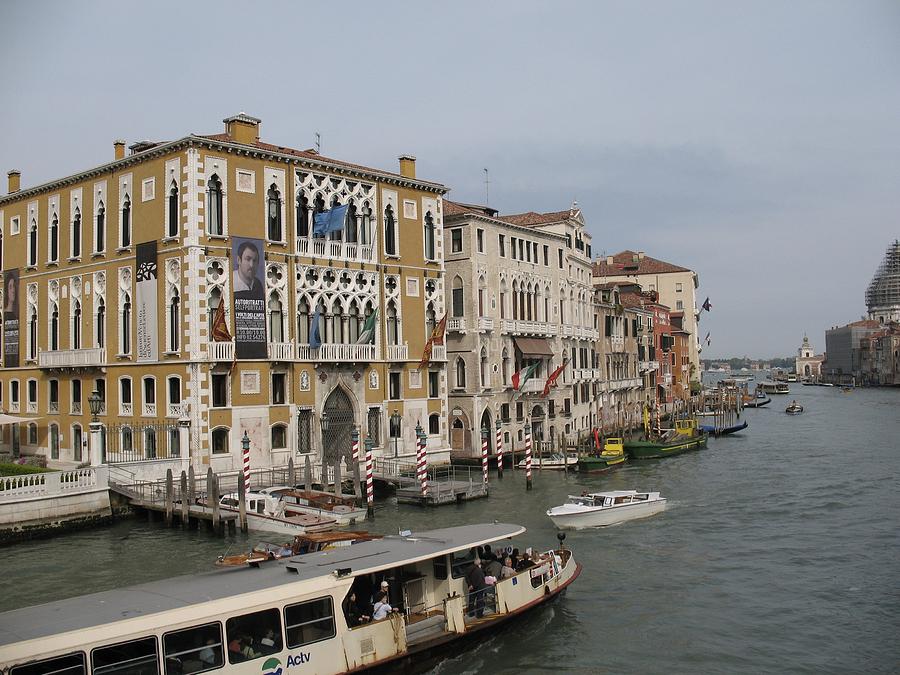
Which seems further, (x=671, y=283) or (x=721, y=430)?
(x=671, y=283)

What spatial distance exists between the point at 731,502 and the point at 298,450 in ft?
49.0

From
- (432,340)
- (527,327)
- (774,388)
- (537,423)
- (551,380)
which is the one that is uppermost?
(527,327)

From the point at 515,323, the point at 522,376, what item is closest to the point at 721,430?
the point at 522,376

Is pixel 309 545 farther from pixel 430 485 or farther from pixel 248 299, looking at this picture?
pixel 248 299

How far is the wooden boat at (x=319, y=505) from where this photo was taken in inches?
963

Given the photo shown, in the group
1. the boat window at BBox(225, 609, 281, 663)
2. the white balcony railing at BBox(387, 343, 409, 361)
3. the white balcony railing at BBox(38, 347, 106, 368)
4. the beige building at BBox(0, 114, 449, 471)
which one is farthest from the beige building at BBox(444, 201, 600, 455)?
the boat window at BBox(225, 609, 281, 663)

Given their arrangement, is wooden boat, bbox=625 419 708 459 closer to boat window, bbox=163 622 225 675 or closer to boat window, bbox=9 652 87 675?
boat window, bbox=163 622 225 675

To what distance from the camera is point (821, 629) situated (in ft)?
53.0

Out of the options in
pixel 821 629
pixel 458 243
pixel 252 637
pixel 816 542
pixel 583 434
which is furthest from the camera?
pixel 583 434

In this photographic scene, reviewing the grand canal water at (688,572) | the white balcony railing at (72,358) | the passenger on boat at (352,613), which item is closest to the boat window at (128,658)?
the passenger on boat at (352,613)

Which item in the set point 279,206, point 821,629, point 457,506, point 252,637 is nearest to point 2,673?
point 252,637

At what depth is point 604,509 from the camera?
25.4 meters

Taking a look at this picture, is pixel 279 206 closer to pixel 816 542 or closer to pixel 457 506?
pixel 457 506

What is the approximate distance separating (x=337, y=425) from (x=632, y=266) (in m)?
54.5
